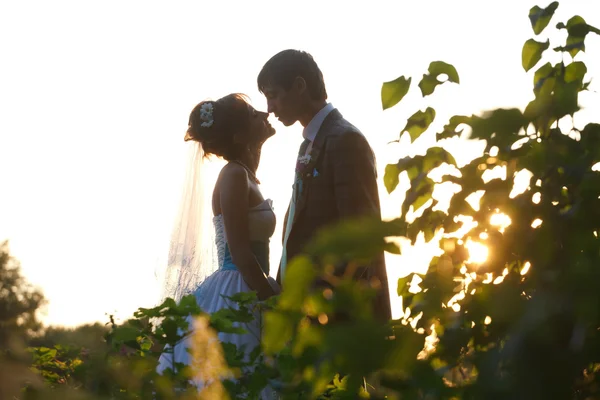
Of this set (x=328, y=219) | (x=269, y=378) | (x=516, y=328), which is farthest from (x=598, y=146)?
(x=328, y=219)

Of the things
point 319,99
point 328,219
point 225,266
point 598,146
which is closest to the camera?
point 598,146

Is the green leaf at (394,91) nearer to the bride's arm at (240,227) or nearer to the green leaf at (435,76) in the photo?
the green leaf at (435,76)

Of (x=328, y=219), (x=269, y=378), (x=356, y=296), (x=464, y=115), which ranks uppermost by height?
(x=328, y=219)

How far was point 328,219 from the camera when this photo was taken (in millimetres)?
5086

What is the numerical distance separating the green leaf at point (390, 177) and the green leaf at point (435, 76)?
0.57ft

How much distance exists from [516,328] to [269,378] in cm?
107

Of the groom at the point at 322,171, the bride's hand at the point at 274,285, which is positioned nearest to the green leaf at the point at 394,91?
the groom at the point at 322,171

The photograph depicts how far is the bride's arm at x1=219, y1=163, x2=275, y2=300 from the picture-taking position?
5.73 m

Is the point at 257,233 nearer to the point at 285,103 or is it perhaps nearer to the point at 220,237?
the point at 220,237

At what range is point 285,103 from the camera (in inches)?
222

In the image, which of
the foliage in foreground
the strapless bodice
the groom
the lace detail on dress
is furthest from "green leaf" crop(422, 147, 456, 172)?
the lace detail on dress

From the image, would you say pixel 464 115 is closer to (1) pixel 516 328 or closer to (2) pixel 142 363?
(2) pixel 142 363

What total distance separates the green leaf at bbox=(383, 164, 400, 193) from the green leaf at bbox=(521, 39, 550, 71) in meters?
0.33

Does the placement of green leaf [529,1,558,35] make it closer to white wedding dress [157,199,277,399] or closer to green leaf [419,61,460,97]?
green leaf [419,61,460,97]
